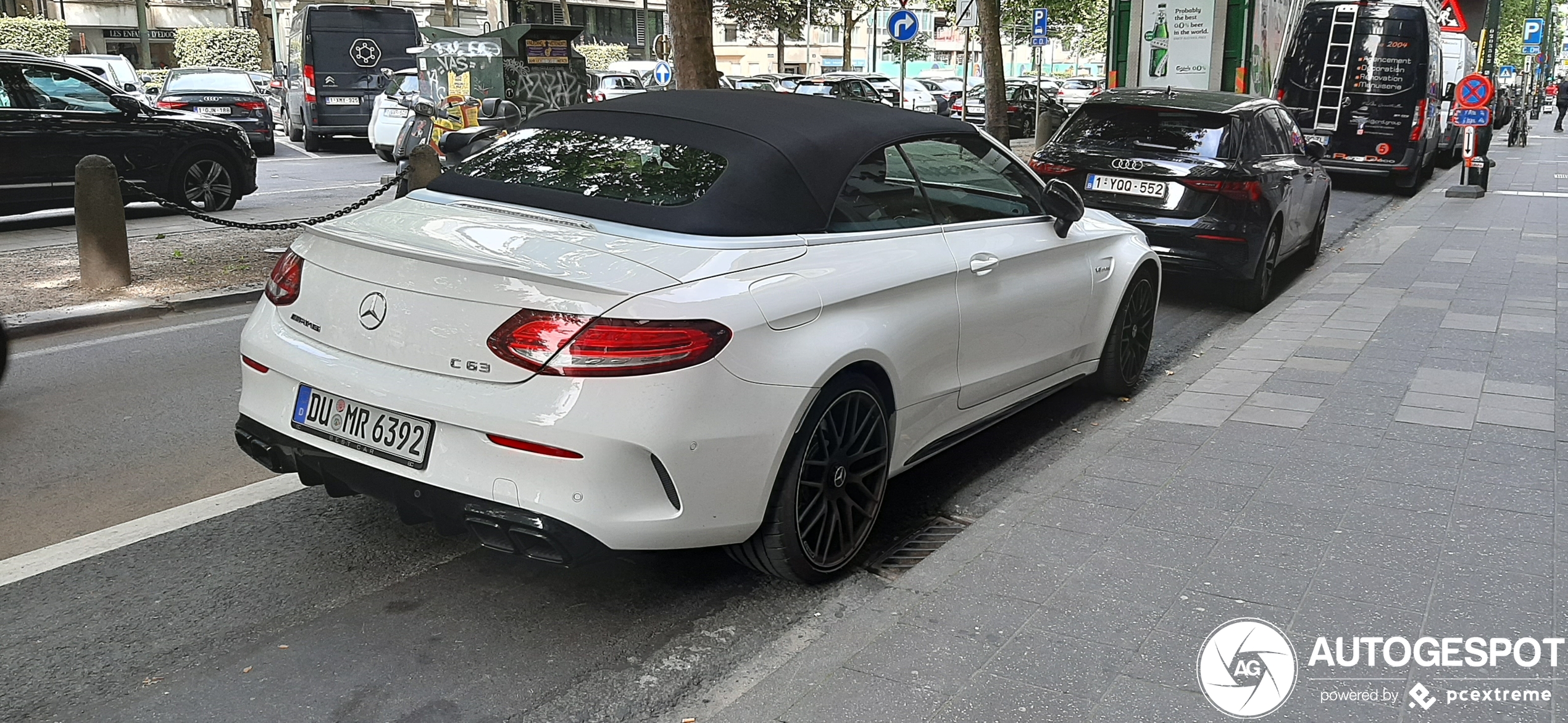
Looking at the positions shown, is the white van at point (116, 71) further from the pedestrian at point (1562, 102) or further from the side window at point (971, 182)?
the pedestrian at point (1562, 102)

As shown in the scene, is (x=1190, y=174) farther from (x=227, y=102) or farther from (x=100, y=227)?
(x=227, y=102)

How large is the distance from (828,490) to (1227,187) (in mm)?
5723

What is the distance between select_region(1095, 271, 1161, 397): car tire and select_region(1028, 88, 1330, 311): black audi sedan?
232cm

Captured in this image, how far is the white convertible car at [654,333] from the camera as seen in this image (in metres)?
3.23

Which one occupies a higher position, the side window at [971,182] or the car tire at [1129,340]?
the side window at [971,182]

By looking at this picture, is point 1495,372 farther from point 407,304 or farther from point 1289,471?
point 407,304

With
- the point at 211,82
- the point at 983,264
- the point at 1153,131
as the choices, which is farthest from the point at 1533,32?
the point at 983,264

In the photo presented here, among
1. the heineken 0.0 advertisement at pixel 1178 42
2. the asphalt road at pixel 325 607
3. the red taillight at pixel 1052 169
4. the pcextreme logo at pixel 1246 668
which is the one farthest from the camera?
the heineken 0.0 advertisement at pixel 1178 42

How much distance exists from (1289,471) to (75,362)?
19.8 ft

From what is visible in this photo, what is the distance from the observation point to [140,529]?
427 cm

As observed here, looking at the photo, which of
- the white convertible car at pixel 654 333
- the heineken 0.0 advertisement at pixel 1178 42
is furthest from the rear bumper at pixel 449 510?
the heineken 0.0 advertisement at pixel 1178 42

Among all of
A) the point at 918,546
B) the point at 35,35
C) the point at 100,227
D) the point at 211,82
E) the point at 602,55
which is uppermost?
the point at 35,35

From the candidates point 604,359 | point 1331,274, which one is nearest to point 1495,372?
point 1331,274

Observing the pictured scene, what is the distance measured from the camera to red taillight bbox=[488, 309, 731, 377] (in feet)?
10.5
